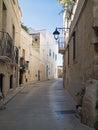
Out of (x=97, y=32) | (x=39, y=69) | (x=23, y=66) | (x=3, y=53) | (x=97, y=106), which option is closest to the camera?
(x=97, y=106)

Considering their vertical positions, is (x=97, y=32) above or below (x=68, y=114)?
above

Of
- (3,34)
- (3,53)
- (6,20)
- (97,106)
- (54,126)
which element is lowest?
(54,126)

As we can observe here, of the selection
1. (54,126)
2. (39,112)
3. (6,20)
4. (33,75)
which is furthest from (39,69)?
(54,126)

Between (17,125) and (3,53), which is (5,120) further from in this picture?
(3,53)

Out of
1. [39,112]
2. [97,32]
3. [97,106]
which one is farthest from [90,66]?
[39,112]

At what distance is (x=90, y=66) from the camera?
9000 millimetres

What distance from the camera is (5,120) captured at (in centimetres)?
866

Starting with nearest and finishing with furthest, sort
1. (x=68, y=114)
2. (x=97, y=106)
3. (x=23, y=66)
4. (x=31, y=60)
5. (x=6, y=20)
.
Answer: (x=97, y=106) < (x=68, y=114) < (x=6, y=20) < (x=23, y=66) < (x=31, y=60)

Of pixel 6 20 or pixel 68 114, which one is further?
pixel 6 20

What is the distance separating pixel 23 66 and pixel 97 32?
764 inches

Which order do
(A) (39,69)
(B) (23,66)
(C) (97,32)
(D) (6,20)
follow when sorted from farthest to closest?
(A) (39,69)
(B) (23,66)
(D) (6,20)
(C) (97,32)

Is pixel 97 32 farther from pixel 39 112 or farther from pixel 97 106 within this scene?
pixel 39 112

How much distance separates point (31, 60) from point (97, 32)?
2602 centimetres

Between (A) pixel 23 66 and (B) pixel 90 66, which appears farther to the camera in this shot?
(A) pixel 23 66
